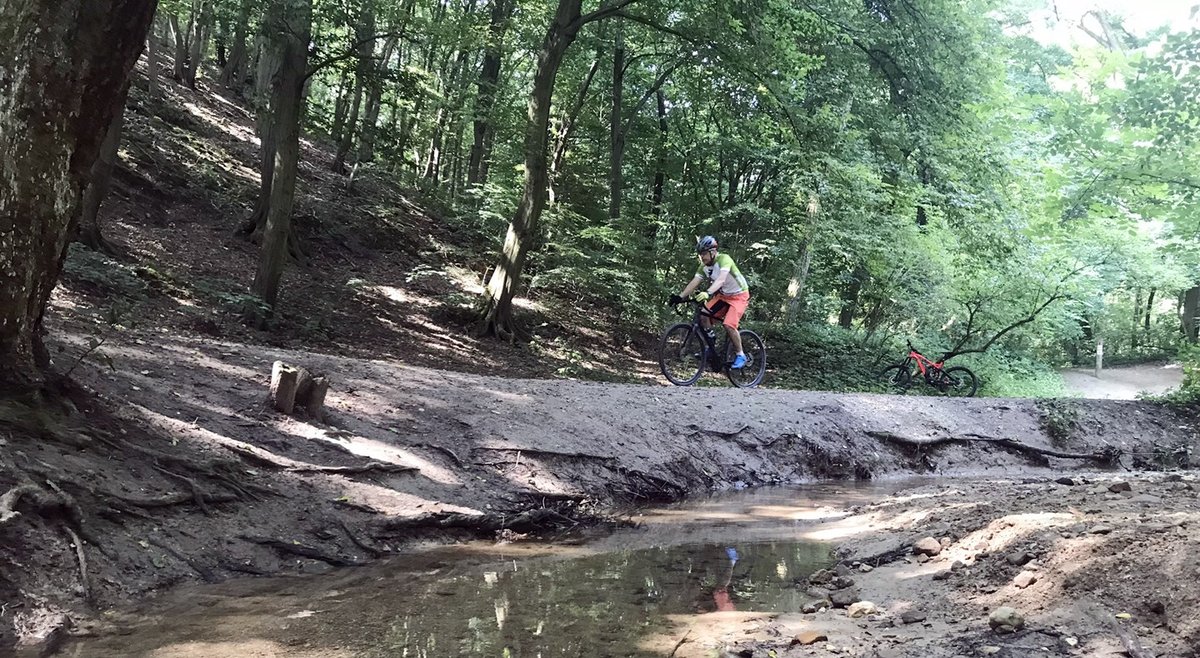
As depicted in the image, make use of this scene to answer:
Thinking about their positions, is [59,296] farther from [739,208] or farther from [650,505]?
[739,208]

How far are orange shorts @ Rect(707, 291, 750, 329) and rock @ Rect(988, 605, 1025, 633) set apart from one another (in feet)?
23.4

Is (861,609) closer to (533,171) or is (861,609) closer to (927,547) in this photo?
(927,547)

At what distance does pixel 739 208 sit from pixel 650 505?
10.1m

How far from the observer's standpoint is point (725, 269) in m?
10.4

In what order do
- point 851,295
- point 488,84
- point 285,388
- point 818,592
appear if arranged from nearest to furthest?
point 818,592
point 285,388
point 488,84
point 851,295

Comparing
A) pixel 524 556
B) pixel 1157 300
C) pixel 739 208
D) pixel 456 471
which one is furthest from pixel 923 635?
pixel 1157 300

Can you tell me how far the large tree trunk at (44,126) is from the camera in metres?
4.10

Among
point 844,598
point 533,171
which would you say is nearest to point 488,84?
point 533,171

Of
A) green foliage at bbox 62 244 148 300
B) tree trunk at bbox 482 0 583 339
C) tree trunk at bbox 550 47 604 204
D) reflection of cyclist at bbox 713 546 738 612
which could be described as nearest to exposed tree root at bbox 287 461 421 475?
reflection of cyclist at bbox 713 546 738 612

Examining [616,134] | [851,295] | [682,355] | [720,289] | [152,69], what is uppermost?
[616,134]

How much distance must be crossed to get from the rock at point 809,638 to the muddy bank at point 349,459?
2881mm

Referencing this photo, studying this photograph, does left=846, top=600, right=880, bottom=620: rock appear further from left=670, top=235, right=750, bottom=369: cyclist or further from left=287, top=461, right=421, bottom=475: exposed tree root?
left=670, top=235, right=750, bottom=369: cyclist

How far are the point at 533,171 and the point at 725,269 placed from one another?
430cm

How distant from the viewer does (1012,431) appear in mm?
11195
